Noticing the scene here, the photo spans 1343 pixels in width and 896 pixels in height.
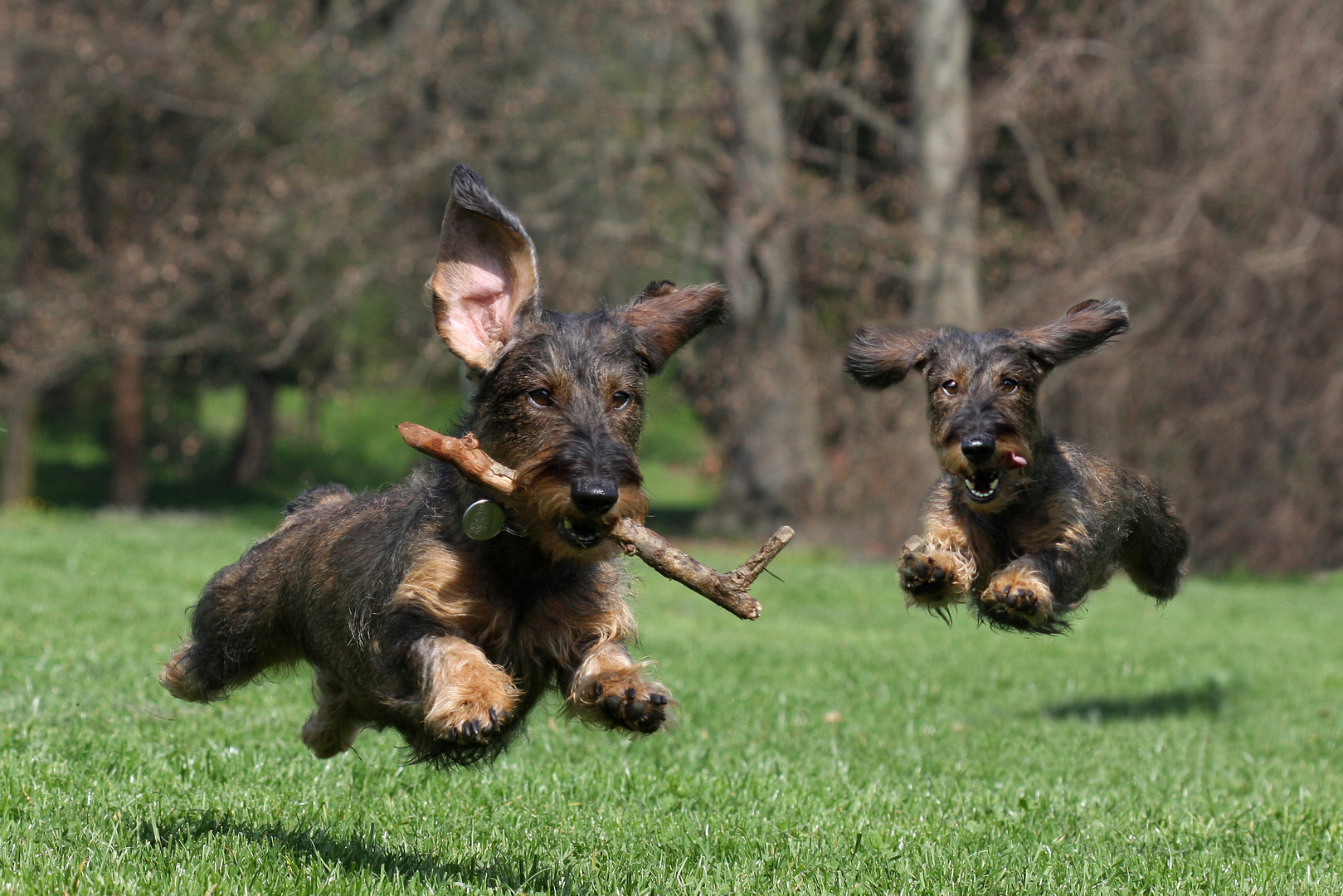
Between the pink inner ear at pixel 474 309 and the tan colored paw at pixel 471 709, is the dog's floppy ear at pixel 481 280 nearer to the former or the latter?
the pink inner ear at pixel 474 309

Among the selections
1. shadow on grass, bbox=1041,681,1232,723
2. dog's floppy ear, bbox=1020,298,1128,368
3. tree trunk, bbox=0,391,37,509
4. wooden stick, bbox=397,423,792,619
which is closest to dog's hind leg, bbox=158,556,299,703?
wooden stick, bbox=397,423,792,619

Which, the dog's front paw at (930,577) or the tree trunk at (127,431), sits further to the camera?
the tree trunk at (127,431)

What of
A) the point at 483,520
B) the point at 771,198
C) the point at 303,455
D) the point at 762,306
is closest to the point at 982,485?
the point at 483,520

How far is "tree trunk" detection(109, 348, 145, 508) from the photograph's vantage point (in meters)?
29.3

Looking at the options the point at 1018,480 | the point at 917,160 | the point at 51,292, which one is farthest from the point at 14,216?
the point at 1018,480

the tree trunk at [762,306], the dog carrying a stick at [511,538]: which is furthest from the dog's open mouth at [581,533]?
the tree trunk at [762,306]

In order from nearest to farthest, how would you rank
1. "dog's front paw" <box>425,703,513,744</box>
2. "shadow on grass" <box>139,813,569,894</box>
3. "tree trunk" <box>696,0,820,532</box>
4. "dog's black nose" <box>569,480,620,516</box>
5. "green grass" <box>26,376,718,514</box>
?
1. "dog's front paw" <box>425,703,513,744</box>
2. "dog's black nose" <box>569,480,620,516</box>
3. "shadow on grass" <box>139,813,569,894</box>
4. "tree trunk" <box>696,0,820,532</box>
5. "green grass" <box>26,376,718,514</box>

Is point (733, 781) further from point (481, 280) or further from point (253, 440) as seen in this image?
point (253, 440)

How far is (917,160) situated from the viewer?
21.0m

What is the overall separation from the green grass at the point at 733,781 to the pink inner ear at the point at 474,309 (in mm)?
1788

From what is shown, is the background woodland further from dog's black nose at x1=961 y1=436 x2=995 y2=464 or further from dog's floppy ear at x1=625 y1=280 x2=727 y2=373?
dog's black nose at x1=961 y1=436 x2=995 y2=464

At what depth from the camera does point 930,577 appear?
4.86 meters

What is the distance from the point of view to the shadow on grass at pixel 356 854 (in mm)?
5250

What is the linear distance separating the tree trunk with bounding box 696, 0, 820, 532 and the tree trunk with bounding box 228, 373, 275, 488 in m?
17.3
